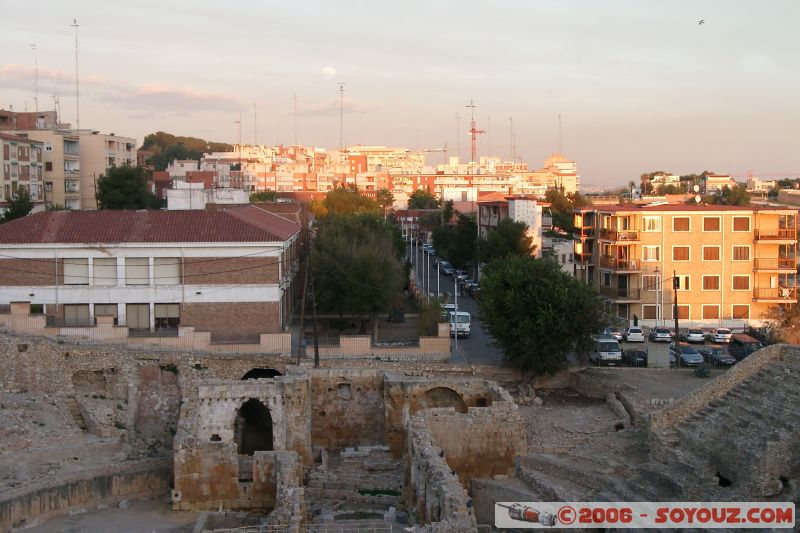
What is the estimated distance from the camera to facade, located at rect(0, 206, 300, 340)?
1583 inches

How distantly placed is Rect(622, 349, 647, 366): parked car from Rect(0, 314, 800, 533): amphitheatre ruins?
2364mm

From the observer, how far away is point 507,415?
30016 mm

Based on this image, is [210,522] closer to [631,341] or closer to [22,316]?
[22,316]

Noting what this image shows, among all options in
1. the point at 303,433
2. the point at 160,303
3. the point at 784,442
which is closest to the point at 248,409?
→ the point at 303,433

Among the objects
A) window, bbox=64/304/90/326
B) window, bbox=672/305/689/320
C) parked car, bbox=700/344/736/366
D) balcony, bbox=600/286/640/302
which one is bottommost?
parked car, bbox=700/344/736/366

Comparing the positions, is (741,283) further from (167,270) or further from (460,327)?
(167,270)

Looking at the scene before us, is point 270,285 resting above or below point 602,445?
above

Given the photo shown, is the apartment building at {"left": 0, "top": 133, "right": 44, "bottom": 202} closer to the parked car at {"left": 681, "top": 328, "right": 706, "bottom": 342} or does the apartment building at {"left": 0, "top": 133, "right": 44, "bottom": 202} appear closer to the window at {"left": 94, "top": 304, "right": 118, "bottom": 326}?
the window at {"left": 94, "top": 304, "right": 118, "bottom": 326}

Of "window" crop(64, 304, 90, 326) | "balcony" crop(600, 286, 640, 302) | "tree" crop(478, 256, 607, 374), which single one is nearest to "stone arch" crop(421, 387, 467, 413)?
"tree" crop(478, 256, 607, 374)

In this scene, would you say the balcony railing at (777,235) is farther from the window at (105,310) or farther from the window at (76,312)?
the window at (76,312)

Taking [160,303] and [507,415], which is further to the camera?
[160,303]

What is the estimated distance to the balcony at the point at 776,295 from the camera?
52375mm

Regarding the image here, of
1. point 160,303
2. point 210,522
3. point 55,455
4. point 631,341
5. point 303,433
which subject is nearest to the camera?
point 210,522

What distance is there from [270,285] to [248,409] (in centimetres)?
Result: 615
